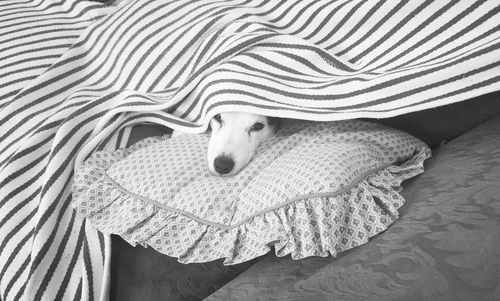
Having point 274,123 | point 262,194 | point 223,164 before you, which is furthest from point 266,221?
point 274,123

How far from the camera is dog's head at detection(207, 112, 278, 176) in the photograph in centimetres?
103

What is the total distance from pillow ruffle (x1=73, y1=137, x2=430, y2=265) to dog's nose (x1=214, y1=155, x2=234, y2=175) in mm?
167

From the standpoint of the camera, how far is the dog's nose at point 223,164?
0.95m

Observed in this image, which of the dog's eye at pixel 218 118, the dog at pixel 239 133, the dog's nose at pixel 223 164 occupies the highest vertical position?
the dog's eye at pixel 218 118

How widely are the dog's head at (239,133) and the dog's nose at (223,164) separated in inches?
0.6

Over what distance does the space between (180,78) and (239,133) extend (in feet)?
0.81

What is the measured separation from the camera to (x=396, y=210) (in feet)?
2.39

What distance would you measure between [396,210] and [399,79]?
246 millimetres

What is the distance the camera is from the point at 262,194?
2.54 ft

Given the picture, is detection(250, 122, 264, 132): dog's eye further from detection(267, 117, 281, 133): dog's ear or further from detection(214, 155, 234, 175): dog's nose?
detection(214, 155, 234, 175): dog's nose

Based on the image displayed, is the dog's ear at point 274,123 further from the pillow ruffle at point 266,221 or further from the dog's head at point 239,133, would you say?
the pillow ruffle at point 266,221

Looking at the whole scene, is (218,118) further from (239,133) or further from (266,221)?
(266,221)

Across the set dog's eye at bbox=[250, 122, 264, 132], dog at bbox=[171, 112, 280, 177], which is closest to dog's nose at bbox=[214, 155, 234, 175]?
dog at bbox=[171, 112, 280, 177]

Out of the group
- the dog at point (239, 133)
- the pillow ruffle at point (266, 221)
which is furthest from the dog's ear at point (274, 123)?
the pillow ruffle at point (266, 221)
